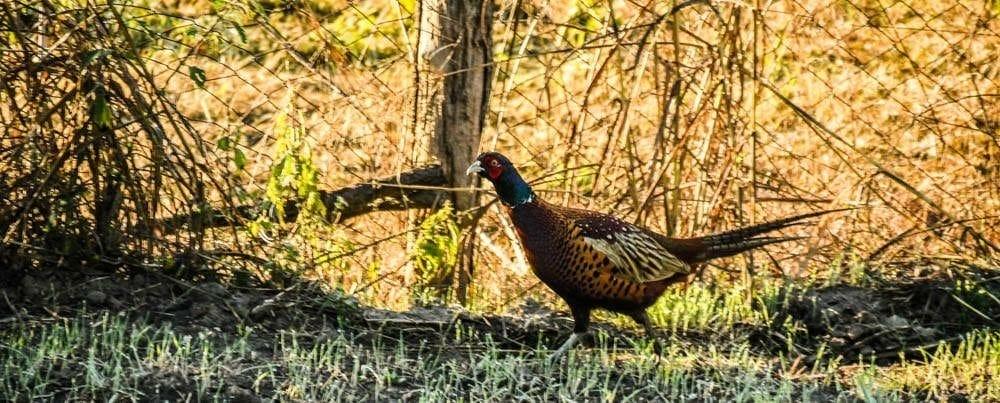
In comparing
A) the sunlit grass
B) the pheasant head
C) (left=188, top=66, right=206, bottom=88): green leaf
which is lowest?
the sunlit grass

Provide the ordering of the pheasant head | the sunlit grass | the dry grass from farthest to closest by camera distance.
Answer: the dry grass, the pheasant head, the sunlit grass

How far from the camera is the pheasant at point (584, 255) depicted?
5891 mm

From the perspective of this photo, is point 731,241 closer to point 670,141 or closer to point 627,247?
point 627,247

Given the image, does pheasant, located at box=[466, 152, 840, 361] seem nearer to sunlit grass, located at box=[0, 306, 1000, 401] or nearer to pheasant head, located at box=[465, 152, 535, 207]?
pheasant head, located at box=[465, 152, 535, 207]

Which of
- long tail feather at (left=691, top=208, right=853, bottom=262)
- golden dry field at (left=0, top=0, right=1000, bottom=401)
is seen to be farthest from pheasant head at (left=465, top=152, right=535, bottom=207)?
long tail feather at (left=691, top=208, right=853, bottom=262)

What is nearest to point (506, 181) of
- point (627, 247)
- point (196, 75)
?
point (627, 247)

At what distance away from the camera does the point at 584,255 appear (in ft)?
19.4

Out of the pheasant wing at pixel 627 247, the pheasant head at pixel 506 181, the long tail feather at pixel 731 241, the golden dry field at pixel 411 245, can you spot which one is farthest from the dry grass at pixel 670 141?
the pheasant head at pixel 506 181

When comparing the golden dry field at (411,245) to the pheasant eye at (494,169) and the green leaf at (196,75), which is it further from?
the pheasant eye at (494,169)

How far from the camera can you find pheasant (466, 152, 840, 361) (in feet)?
19.3

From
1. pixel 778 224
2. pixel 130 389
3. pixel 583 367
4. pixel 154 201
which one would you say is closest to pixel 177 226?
pixel 154 201

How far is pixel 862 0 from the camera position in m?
10.1

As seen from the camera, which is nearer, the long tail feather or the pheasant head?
the pheasant head

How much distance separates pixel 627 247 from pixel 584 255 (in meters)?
0.23
